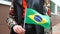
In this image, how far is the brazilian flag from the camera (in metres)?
1.44

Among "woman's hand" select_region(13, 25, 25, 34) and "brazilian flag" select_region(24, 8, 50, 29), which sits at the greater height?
"brazilian flag" select_region(24, 8, 50, 29)

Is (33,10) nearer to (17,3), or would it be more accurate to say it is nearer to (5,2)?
(17,3)

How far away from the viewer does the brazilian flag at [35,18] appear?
1.44 metres

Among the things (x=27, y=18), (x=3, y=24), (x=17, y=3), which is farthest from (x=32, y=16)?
(x=3, y=24)

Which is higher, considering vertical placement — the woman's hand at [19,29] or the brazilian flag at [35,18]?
the brazilian flag at [35,18]

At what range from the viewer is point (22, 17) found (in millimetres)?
1475

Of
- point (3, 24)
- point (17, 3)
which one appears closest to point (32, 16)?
point (17, 3)

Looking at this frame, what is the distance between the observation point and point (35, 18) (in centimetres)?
145

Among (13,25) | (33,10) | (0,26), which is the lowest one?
(0,26)

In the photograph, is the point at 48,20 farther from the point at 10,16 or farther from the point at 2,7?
the point at 2,7

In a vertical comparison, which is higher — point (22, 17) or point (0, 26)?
point (22, 17)

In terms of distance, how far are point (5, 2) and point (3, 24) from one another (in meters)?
0.43

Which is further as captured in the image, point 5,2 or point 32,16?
point 5,2

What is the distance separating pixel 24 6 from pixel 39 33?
231 millimetres
